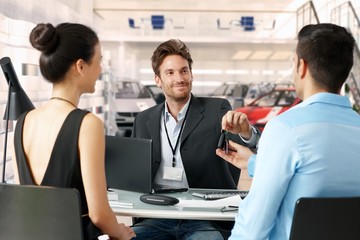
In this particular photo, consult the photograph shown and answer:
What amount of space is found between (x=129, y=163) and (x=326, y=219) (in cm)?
116

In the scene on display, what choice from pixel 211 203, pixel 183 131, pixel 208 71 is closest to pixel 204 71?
pixel 208 71

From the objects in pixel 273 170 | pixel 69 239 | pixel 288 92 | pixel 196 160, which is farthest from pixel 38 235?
pixel 288 92

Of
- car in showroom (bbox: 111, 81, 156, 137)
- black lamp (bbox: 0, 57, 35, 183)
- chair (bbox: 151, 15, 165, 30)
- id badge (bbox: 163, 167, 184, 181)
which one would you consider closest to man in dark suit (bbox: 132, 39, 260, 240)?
id badge (bbox: 163, 167, 184, 181)

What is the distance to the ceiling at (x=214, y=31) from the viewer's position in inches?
602

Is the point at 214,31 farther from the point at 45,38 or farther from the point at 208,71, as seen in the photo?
the point at 45,38

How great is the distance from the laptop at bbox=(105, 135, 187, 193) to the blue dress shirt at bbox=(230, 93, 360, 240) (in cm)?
Result: 91

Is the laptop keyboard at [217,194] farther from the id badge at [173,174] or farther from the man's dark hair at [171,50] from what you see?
the man's dark hair at [171,50]

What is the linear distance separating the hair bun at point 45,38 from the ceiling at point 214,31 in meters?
13.5

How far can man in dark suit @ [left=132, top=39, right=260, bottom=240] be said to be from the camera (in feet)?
8.92

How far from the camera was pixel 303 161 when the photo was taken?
142 centimetres

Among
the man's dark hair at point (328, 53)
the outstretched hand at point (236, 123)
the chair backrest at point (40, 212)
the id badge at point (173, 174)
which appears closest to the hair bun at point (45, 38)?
the chair backrest at point (40, 212)

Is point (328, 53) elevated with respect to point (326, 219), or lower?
elevated

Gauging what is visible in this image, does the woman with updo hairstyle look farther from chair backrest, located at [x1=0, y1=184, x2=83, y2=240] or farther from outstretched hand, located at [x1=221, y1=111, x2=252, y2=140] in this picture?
outstretched hand, located at [x1=221, y1=111, x2=252, y2=140]

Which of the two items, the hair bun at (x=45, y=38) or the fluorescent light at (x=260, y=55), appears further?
the fluorescent light at (x=260, y=55)
